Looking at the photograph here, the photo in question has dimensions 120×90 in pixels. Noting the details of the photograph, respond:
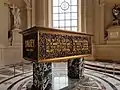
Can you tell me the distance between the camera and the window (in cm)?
1012

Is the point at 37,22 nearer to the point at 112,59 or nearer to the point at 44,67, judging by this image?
the point at 112,59

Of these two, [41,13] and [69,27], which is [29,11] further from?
[69,27]

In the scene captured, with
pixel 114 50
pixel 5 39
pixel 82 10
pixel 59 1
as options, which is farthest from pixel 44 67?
pixel 59 1

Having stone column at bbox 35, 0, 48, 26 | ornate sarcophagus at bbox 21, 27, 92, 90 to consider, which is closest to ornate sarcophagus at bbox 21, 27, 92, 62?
ornate sarcophagus at bbox 21, 27, 92, 90

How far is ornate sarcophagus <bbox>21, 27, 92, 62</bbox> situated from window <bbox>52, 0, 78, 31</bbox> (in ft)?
19.7

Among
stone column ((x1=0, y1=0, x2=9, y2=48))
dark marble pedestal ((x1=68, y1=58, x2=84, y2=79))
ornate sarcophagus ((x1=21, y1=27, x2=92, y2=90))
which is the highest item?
stone column ((x1=0, y1=0, x2=9, y2=48))

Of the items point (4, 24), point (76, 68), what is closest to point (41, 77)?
point (76, 68)

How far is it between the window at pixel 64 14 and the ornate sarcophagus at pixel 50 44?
19.7 ft

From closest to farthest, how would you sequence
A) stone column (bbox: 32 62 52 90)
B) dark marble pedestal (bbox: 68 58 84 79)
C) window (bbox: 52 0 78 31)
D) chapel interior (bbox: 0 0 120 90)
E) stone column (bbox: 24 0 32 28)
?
stone column (bbox: 32 62 52 90) → dark marble pedestal (bbox: 68 58 84 79) → chapel interior (bbox: 0 0 120 90) → stone column (bbox: 24 0 32 28) → window (bbox: 52 0 78 31)

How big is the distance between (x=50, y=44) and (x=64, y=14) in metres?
7.28

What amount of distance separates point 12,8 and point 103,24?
470cm

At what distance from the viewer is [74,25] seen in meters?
10.1

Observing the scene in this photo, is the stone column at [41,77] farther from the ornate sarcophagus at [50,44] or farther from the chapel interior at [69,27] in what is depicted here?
the chapel interior at [69,27]

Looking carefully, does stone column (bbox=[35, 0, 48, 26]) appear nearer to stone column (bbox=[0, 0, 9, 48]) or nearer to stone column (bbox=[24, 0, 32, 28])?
stone column (bbox=[24, 0, 32, 28])
